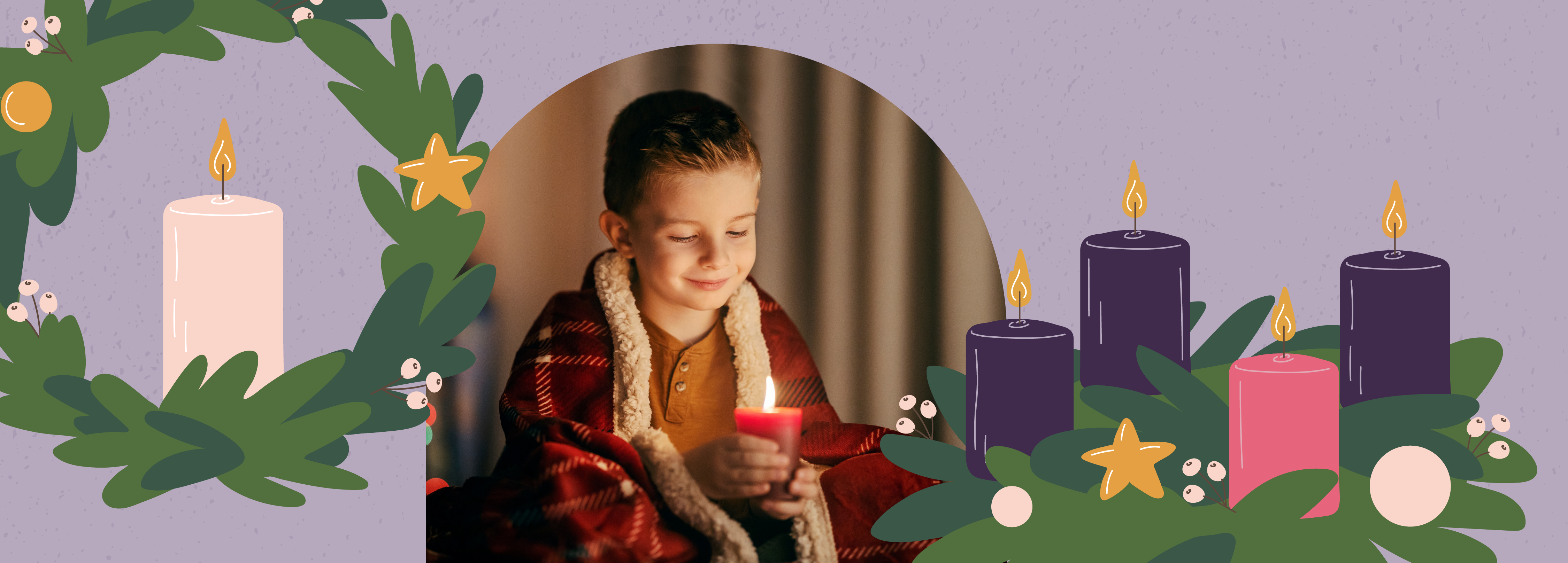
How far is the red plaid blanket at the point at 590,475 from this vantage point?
2709mm

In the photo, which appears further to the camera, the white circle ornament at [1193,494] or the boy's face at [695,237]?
the boy's face at [695,237]

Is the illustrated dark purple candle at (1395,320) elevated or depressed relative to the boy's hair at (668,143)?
depressed

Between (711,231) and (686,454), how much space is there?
1.05ft

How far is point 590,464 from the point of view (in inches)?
107

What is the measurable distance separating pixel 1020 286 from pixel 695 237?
472 mm

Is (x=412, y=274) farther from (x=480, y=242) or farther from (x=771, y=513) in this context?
(x=771, y=513)

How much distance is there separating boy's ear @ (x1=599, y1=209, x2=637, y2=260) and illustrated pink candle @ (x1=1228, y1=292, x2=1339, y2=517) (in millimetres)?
872

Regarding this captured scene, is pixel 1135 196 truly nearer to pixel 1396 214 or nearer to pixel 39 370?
pixel 1396 214

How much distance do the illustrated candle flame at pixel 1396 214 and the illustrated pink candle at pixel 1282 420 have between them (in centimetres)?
31

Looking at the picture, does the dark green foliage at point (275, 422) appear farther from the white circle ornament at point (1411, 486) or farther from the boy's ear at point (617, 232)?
the white circle ornament at point (1411, 486)

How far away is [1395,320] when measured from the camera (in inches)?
112

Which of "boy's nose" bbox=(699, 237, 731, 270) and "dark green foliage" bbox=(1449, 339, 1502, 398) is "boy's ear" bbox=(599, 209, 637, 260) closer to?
"boy's nose" bbox=(699, 237, 731, 270)

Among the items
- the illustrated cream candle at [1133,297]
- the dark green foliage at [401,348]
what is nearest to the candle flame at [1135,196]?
the illustrated cream candle at [1133,297]

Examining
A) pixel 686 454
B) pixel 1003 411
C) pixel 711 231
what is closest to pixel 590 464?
pixel 686 454
